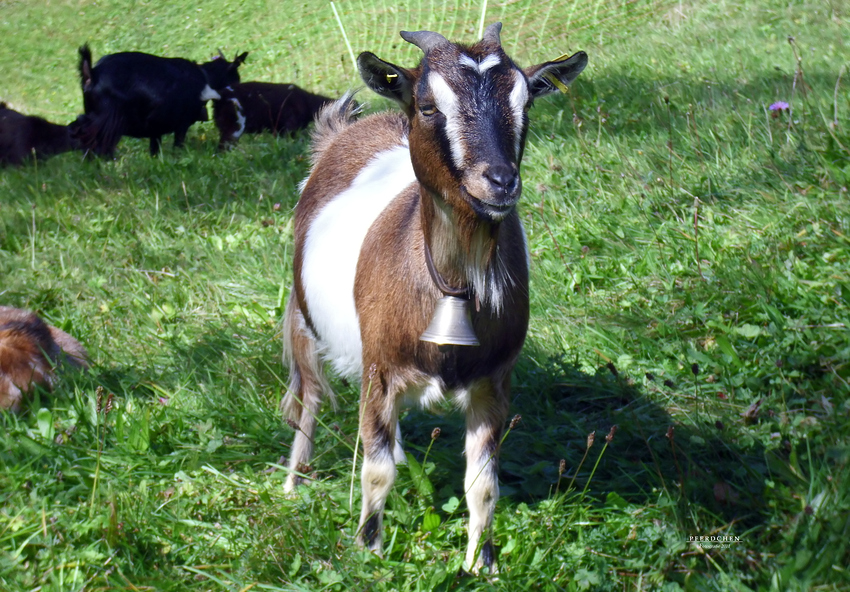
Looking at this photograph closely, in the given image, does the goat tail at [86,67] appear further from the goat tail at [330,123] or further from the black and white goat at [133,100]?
the goat tail at [330,123]

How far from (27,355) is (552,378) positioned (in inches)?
101

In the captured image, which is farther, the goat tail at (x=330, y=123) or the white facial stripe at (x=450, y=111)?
the goat tail at (x=330, y=123)

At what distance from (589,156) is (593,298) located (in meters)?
1.55

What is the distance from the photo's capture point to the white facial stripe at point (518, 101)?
2.38 m

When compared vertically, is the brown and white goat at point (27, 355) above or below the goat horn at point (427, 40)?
below

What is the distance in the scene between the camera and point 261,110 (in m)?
8.81

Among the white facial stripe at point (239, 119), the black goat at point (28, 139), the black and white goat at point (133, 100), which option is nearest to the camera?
the black and white goat at point (133, 100)

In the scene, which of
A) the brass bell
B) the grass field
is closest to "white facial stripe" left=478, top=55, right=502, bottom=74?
the brass bell

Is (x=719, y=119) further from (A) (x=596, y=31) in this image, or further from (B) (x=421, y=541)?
(A) (x=596, y=31)

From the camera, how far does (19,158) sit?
7988mm

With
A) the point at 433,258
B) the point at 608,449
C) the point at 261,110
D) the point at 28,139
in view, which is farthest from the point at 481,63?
the point at 28,139

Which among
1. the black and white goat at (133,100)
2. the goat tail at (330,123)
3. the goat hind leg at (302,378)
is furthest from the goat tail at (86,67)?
the goat hind leg at (302,378)

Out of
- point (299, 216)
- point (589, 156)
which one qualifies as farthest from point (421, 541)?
point (589, 156)

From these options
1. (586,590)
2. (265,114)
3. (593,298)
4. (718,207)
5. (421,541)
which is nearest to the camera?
(586,590)
